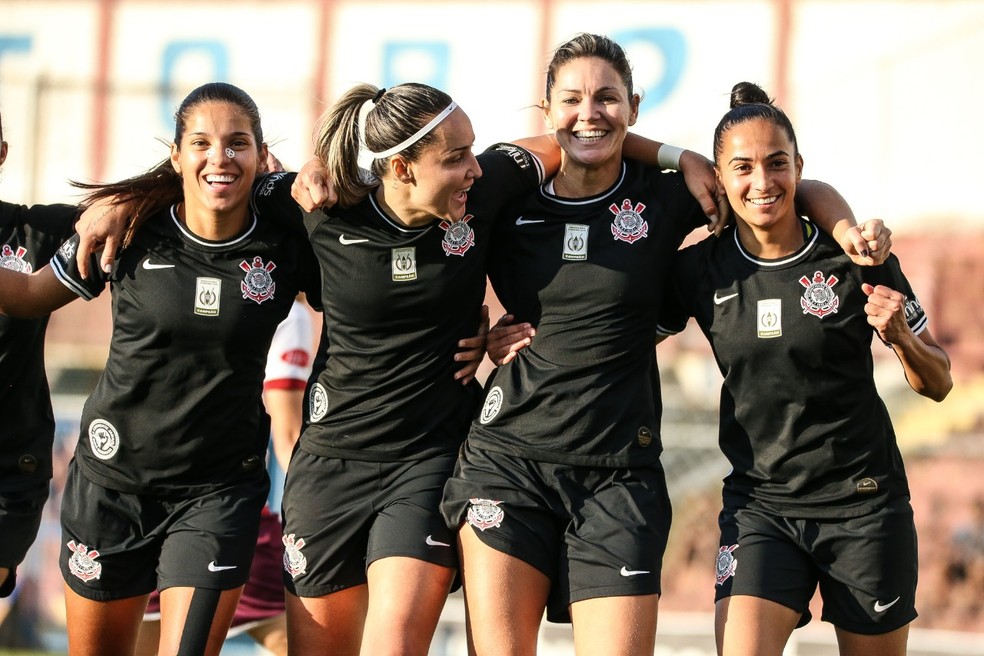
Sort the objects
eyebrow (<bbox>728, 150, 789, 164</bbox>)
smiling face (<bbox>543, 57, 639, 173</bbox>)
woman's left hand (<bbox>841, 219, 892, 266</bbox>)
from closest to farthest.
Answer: woman's left hand (<bbox>841, 219, 892, 266</bbox>) < eyebrow (<bbox>728, 150, 789, 164</bbox>) < smiling face (<bbox>543, 57, 639, 173</bbox>)

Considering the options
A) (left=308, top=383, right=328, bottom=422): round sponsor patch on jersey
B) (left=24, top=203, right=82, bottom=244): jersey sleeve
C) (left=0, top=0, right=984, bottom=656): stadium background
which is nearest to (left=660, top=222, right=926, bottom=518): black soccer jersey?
(left=308, top=383, right=328, bottom=422): round sponsor patch on jersey

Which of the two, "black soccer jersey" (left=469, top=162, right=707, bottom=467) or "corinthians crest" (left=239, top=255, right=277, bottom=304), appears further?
"corinthians crest" (left=239, top=255, right=277, bottom=304)

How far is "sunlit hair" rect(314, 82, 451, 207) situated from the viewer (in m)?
4.25

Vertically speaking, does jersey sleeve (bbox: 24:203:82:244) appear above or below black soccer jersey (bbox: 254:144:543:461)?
above

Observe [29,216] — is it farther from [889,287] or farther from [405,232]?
[889,287]

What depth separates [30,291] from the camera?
4.55m

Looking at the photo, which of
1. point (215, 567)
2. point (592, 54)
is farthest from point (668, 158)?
point (215, 567)

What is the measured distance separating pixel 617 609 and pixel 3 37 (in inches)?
511

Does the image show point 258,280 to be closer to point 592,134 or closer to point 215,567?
point 215,567

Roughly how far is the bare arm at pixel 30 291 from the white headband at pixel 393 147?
1.09 m

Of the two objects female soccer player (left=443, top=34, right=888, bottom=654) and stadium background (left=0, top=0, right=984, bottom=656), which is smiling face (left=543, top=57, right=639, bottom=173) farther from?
Result: stadium background (left=0, top=0, right=984, bottom=656)

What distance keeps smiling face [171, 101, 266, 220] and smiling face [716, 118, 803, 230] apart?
5.05ft

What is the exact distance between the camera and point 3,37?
588 inches

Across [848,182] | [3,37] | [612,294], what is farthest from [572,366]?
[3,37]
